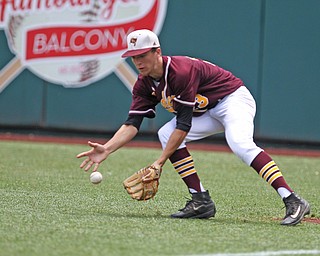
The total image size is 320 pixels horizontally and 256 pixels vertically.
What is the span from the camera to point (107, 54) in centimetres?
1396

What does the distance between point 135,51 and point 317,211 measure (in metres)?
2.25

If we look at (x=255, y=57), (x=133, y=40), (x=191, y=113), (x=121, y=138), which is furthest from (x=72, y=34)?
(x=191, y=113)

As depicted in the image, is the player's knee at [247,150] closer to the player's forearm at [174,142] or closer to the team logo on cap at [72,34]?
the player's forearm at [174,142]

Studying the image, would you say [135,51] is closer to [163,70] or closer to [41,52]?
[163,70]

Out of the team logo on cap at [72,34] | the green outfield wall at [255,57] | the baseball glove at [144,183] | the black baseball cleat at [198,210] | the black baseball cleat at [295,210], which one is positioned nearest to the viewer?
the black baseball cleat at [295,210]

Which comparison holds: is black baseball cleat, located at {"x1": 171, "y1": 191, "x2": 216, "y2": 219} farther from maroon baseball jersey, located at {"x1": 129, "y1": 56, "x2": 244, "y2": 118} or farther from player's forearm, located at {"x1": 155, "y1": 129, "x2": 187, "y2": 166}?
maroon baseball jersey, located at {"x1": 129, "y1": 56, "x2": 244, "y2": 118}

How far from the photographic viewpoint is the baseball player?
595cm

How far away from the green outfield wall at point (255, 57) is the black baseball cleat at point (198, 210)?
6.99 metres

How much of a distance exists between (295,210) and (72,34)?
8832 millimetres

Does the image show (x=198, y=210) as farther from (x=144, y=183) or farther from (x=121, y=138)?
(x=121, y=138)

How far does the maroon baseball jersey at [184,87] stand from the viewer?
5.96 meters

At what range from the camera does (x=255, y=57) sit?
13219 millimetres

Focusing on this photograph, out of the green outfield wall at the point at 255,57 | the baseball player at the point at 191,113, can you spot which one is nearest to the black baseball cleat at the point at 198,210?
the baseball player at the point at 191,113

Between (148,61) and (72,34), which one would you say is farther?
(72,34)
